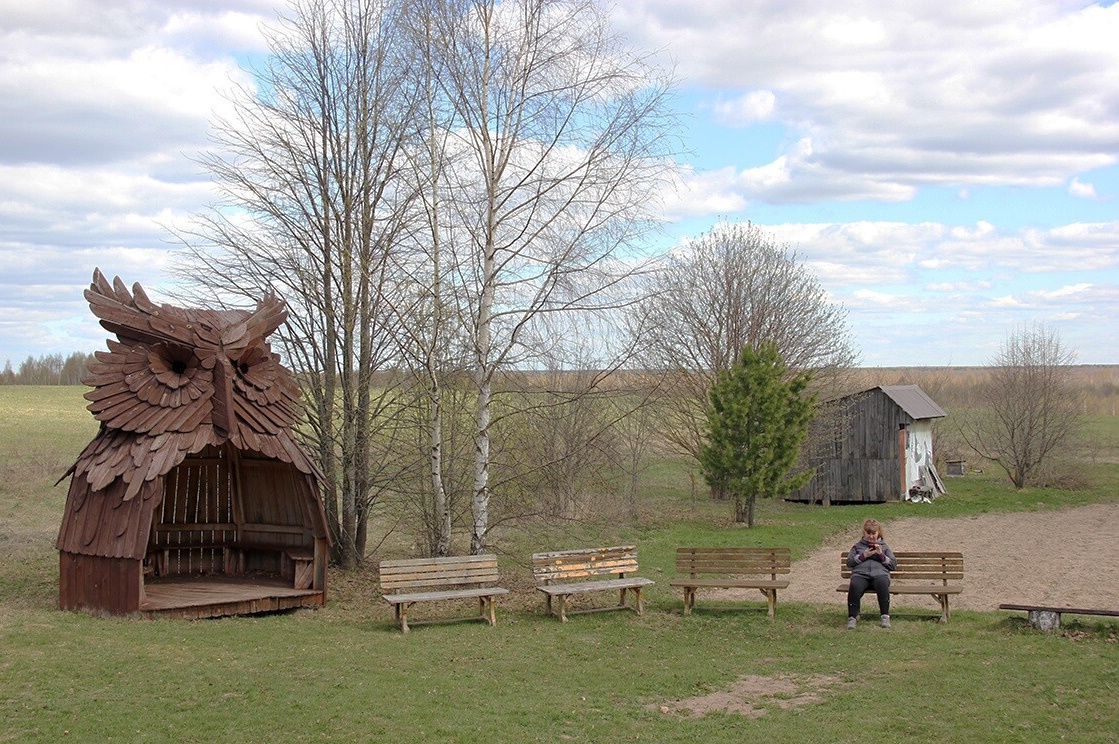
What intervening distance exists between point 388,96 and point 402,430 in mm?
5606

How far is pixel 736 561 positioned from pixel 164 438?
7.61 metres

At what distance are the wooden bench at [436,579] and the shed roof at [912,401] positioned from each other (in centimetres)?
2171

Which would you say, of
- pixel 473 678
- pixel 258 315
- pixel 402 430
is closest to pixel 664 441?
pixel 402 430

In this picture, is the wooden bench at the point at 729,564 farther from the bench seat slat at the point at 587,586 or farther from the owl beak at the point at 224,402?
the owl beak at the point at 224,402

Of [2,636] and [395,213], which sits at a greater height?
[395,213]

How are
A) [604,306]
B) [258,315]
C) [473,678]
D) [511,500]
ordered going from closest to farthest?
[473,678] → [258,315] → [604,306] → [511,500]

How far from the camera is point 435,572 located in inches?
486

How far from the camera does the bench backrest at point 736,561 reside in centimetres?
1296

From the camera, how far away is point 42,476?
25.7m

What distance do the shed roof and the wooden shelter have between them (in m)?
22.7

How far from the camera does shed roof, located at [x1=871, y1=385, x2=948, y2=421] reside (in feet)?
102

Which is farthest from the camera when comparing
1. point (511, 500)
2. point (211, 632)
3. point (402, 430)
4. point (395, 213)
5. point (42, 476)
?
point (42, 476)

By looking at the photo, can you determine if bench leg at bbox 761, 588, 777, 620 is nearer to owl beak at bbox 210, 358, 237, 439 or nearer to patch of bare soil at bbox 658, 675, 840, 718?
patch of bare soil at bbox 658, 675, 840, 718

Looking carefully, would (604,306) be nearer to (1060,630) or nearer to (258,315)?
(258,315)
